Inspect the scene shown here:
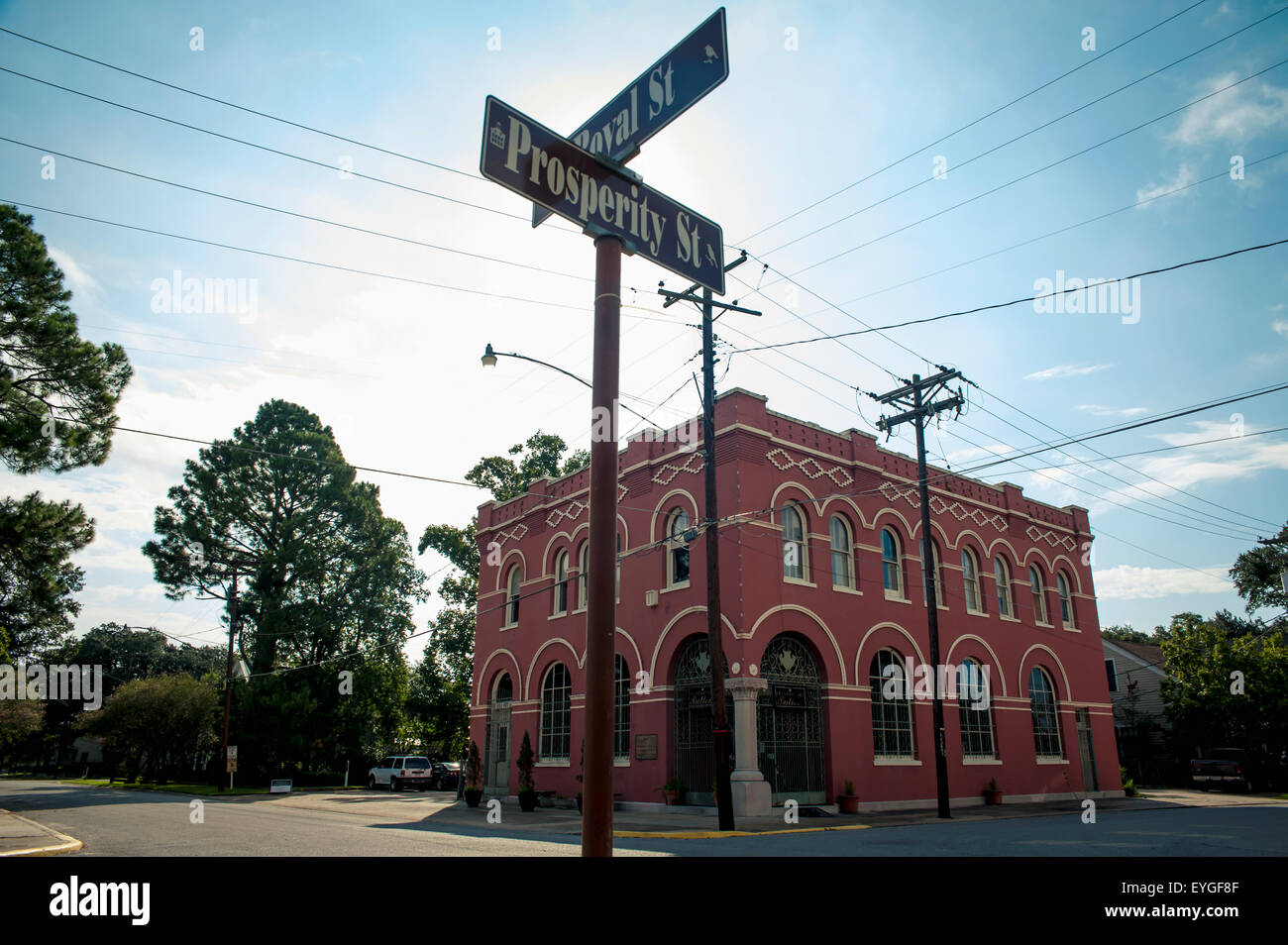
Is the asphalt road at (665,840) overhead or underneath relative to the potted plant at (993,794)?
overhead

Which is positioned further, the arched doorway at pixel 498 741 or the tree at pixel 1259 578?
the tree at pixel 1259 578

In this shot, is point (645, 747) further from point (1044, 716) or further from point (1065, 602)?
point (1065, 602)

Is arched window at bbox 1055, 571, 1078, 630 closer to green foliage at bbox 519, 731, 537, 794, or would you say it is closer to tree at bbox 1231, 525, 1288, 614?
green foliage at bbox 519, 731, 537, 794

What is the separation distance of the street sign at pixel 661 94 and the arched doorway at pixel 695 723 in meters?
17.0

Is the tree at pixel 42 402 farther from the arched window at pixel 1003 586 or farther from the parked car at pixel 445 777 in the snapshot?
the arched window at pixel 1003 586

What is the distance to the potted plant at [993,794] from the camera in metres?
25.3

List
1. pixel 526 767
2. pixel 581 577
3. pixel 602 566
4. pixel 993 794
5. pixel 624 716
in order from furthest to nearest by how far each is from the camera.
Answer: pixel 581 577
pixel 526 767
pixel 993 794
pixel 624 716
pixel 602 566

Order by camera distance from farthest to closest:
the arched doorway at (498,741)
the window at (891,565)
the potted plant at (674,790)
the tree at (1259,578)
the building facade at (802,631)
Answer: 1. the tree at (1259,578)
2. the arched doorway at (498,741)
3. the window at (891,565)
4. the building facade at (802,631)
5. the potted plant at (674,790)

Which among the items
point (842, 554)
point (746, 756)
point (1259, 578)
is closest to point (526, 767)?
point (746, 756)

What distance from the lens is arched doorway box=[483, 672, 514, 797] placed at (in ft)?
94.9

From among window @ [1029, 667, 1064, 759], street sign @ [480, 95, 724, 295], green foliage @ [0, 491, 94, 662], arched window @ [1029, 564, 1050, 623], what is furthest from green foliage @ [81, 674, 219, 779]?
street sign @ [480, 95, 724, 295]

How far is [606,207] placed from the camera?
5113 millimetres

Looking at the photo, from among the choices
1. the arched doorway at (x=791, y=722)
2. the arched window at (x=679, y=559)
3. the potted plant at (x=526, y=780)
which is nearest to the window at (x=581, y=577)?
the arched window at (x=679, y=559)

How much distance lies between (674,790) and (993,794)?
11408 mm
